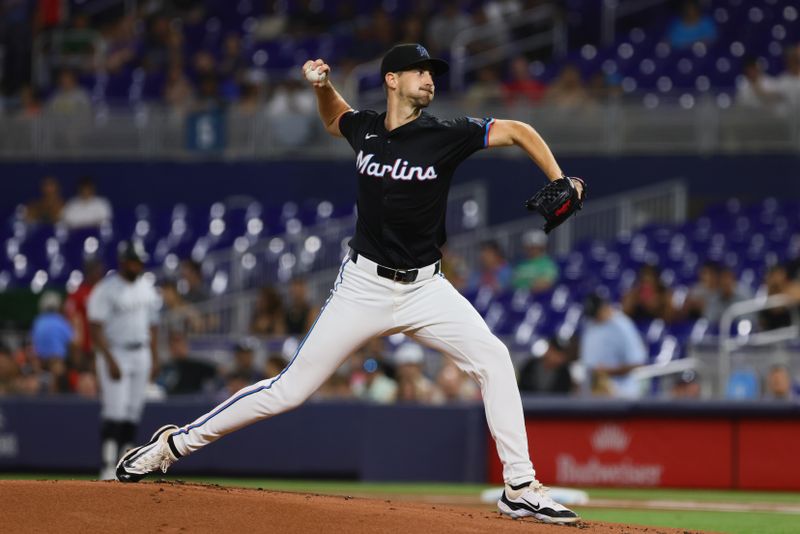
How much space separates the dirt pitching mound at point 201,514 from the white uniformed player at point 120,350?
475cm

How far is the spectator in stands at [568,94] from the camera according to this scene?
18156 mm

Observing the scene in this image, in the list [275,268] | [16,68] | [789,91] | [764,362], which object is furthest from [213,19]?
[764,362]

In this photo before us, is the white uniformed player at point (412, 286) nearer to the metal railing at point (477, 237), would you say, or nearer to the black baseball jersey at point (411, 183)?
the black baseball jersey at point (411, 183)

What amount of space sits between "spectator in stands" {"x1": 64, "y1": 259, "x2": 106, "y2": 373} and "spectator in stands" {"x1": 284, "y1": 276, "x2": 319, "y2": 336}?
6.50 feet

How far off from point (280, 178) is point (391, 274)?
43.7 feet

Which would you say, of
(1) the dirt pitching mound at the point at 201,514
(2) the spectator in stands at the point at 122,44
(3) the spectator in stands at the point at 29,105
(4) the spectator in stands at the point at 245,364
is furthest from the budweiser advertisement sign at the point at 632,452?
(2) the spectator in stands at the point at 122,44

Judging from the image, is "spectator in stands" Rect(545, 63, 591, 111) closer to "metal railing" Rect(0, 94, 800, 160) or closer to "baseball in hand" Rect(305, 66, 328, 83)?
"metal railing" Rect(0, 94, 800, 160)

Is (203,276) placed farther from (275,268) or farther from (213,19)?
(213,19)

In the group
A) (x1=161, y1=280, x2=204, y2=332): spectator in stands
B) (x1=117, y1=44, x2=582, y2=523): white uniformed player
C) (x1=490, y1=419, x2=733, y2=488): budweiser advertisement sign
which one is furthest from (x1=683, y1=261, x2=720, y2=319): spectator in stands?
(x1=117, y1=44, x2=582, y2=523): white uniformed player

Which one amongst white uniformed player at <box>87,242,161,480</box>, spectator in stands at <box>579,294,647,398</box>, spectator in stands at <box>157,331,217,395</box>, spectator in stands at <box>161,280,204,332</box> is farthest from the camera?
spectator in stands at <box>161,280,204,332</box>

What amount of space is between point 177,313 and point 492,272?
3.57 meters

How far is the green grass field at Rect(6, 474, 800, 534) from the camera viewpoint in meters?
8.51

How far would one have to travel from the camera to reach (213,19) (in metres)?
22.8

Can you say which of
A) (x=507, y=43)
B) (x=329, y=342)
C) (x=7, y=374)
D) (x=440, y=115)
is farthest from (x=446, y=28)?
(x=329, y=342)
